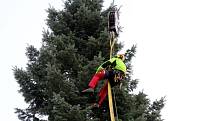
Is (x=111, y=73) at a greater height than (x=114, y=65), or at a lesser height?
lesser

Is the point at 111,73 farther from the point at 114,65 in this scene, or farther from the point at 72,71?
the point at 72,71

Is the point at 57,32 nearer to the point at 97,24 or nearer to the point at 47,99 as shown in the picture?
the point at 97,24

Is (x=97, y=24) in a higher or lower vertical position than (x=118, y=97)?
higher

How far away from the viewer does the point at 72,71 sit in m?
15.2

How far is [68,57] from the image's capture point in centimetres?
1489

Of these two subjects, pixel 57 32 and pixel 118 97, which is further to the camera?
pixel 57 32

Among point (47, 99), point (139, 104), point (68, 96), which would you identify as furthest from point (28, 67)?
point (139, 104)

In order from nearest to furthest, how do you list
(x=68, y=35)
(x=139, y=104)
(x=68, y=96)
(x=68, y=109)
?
(x=68, y=109), (x=68, y=96), (x=139, y=104), (x=68, y=35)

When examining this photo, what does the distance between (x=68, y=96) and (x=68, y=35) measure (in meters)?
2.77

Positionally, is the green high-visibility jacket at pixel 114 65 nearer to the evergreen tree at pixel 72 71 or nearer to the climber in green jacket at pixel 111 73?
the climber in green jacket at pixel 111 73

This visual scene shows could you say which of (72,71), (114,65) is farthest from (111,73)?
(72,71)

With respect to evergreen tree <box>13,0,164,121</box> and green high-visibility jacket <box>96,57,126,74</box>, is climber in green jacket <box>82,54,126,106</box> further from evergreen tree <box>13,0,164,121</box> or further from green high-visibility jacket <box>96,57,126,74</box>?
evergreen tree <box>13,0,164,121</box>

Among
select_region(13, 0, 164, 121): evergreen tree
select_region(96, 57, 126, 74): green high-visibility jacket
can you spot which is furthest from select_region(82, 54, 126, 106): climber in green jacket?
select_region(13, 0, 164, 121): evergreen tree

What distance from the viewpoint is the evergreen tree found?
13781mm
